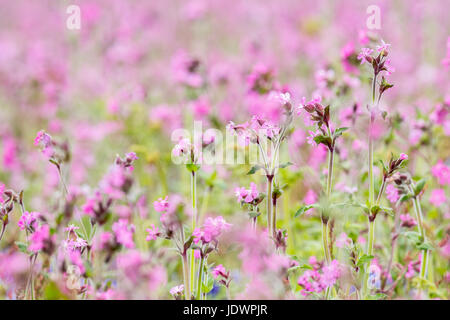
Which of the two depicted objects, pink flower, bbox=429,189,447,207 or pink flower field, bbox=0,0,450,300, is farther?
pink flower, bbox=429,189,447,207

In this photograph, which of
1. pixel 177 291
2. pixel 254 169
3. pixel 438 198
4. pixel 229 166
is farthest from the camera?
pixel 229 166

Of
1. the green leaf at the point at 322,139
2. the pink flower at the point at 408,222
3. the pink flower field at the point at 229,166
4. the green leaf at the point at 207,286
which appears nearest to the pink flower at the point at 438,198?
the pink flower field at the point at 229,166

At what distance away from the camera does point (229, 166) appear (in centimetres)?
192

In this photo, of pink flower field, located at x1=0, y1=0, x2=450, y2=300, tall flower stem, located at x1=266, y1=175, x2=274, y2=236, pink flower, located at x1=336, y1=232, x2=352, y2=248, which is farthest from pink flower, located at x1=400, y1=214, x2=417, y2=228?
tall flower stem, located at x1=266, y1=175, x2=274, y2=236

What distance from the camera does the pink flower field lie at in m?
1.12

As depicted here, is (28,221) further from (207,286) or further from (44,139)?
(207,286)

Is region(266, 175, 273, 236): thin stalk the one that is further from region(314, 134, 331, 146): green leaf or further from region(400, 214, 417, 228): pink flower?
region(400, 214, 417, 228): pink flower

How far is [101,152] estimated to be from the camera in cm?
267

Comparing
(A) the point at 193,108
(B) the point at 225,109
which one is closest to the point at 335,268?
(A) the point at 193,108

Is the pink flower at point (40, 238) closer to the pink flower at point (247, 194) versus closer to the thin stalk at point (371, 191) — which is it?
the pink flower at point (247, 194)

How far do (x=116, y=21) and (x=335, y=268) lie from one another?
9.34ft

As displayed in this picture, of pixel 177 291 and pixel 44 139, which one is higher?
pixel 44 139

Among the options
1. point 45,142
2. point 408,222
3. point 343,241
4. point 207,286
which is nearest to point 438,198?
point 408,222
